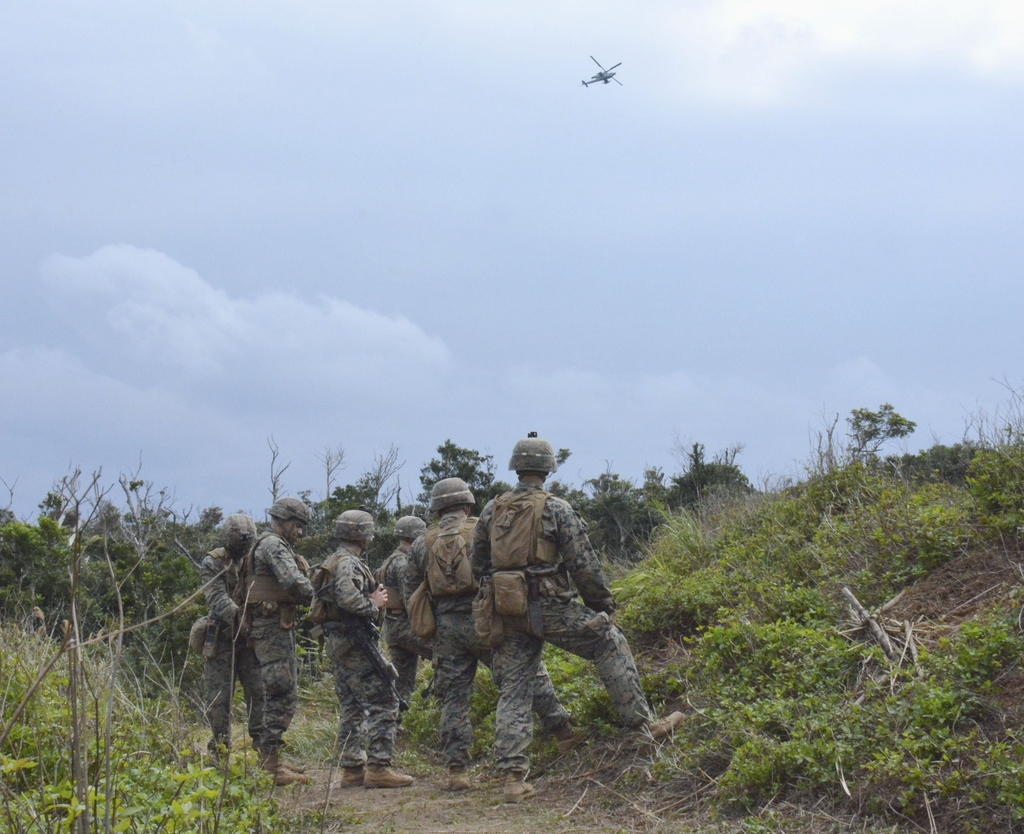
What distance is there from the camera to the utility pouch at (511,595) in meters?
7.13

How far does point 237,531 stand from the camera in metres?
8.63

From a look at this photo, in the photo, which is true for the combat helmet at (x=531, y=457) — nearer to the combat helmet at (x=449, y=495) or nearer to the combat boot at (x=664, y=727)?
the combat helmet at (x=449, y=495)

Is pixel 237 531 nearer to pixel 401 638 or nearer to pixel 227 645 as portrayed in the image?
pixel 227 645

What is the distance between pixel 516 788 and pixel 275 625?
99.3 inches

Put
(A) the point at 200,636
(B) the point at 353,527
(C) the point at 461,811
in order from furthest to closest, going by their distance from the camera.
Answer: (A) the point at 200,636
(B) the point at 353,527
(C) the point at 461,811

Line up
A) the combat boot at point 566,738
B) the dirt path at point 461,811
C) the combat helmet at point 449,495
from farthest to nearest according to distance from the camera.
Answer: the combat helmet at point 449,495
the combat boot at point 566,738
the dirt path at point 461,811

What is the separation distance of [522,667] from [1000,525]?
3.88 metres

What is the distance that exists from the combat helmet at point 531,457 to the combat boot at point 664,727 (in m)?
2.02

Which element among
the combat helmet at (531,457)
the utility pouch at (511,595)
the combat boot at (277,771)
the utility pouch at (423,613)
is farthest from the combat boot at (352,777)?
the combat helmet at (531,457)

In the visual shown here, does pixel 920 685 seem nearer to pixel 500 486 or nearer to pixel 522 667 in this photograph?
pixel 522 667

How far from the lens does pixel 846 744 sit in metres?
5.84

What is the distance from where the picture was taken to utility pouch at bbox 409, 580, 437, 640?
808cm

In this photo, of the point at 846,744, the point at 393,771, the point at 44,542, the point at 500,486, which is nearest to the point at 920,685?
the point at 846,744

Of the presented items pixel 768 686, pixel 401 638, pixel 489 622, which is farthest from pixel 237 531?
pixel 768 686
